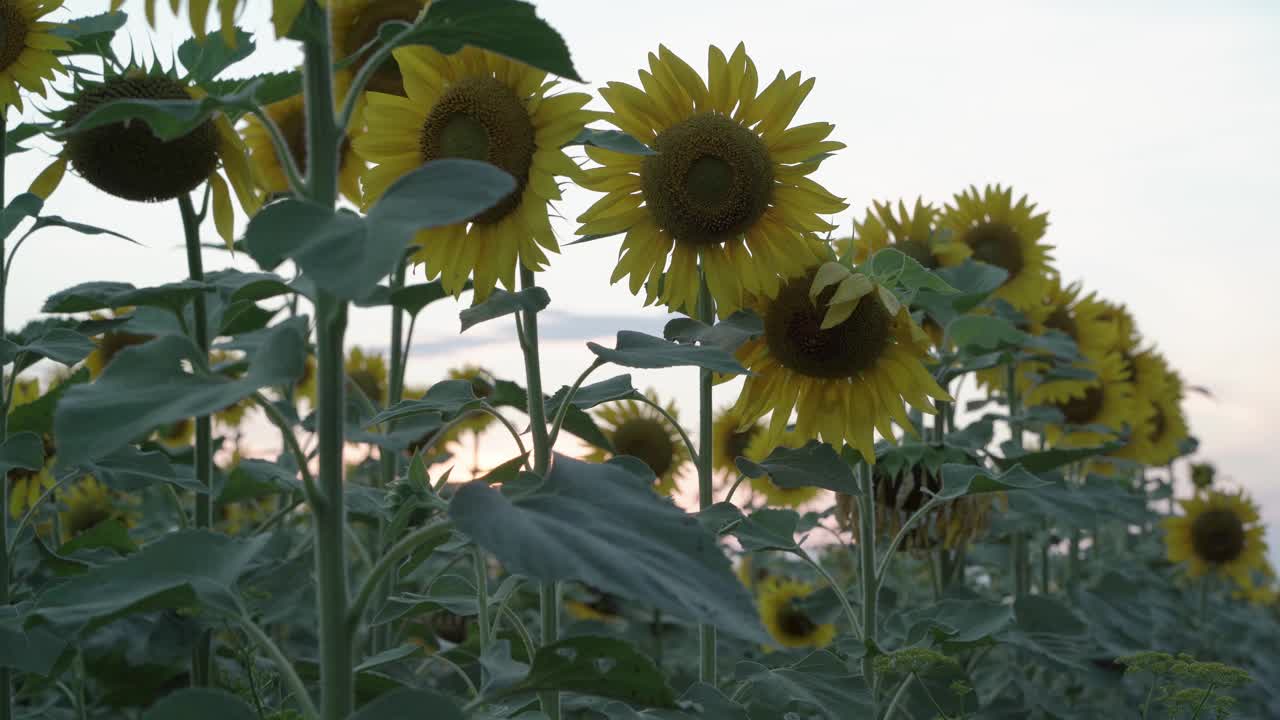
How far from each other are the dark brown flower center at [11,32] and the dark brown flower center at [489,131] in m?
1.00

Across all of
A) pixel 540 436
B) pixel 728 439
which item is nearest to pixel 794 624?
pixel 728 439

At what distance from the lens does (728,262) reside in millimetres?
1679

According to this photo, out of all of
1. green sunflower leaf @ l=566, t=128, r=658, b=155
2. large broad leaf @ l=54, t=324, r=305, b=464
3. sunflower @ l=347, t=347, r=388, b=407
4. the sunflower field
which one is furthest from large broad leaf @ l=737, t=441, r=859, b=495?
sunflower @ l=347, t=347, r=388, b=407

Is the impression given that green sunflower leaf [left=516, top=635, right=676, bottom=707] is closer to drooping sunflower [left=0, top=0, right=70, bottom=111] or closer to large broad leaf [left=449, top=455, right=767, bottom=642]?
large broad leaf [left=449, top=455, right=767, bottom=642]

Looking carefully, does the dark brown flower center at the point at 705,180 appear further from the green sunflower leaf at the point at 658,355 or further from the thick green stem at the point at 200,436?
the thick green stem at the point at 200,436

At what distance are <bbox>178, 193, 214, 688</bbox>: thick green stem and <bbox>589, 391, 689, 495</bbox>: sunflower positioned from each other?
1672mm

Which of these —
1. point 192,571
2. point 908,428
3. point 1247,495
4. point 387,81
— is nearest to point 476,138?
point 387,81

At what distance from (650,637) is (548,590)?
8.54 ft

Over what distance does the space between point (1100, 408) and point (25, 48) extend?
10.6ft

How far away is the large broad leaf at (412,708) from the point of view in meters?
0.80

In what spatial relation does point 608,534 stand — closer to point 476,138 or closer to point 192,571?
point 192,571

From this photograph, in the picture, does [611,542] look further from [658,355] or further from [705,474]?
[705,474]

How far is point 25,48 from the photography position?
6.29ft

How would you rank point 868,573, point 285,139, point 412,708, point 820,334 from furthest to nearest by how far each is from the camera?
1. point 285,139
2. point 868,573
3. point 820,334
4. point 412,708
